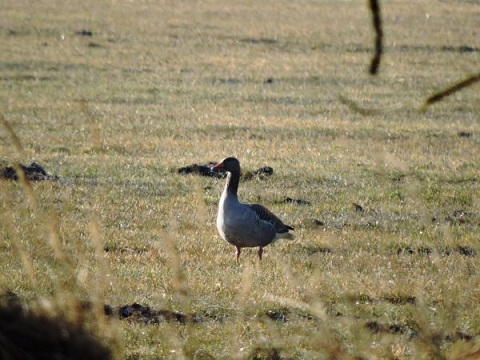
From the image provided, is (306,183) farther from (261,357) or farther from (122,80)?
(122,80)

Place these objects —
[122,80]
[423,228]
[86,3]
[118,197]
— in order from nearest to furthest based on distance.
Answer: [423,228]
[118,197]
[122,80]
[86,3]

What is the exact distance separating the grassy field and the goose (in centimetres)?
24

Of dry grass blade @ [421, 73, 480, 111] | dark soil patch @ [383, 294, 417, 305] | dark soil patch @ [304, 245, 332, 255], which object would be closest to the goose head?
dark soil patch @ [304, 245, 332, 255]

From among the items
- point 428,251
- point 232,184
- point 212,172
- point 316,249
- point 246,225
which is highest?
point 212,172

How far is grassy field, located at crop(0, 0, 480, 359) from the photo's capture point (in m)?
4.00

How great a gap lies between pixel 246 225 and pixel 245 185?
4.21m

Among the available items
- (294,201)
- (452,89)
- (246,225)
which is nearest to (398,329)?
(246,225)

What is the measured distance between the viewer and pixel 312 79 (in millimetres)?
26953

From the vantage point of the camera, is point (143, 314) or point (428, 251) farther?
point (428, 251)

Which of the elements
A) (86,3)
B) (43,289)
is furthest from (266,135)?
(86,3)

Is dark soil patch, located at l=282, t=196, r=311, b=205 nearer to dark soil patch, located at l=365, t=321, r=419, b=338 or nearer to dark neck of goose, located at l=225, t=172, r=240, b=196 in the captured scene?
dark neck of goose, located at l=225, t=172, r=240, b=196

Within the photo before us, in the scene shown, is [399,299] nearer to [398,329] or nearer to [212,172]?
[398,329]

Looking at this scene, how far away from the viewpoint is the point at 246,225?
9.95 m

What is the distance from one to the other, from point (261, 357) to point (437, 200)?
7739 mm
